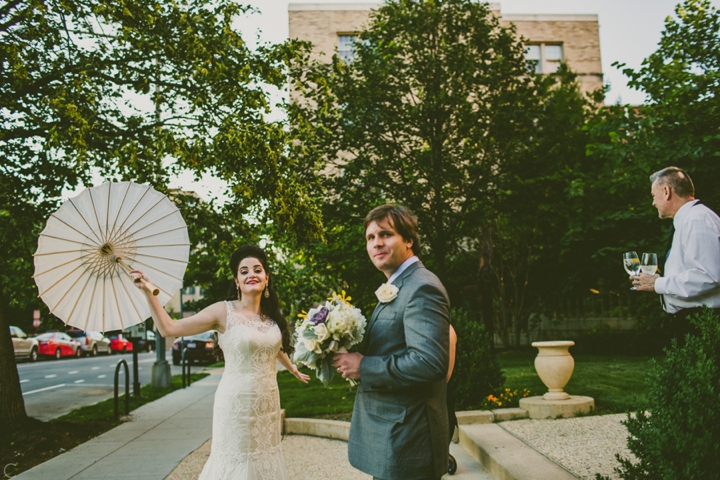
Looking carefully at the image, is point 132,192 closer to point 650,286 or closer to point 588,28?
point 650,286

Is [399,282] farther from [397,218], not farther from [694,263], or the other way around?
[694,263]

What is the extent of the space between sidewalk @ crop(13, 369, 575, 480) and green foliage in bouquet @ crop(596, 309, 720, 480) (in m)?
1.89

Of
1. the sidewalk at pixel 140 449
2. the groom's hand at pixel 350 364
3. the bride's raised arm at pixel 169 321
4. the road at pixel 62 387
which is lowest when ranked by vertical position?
the road at pixel 62 387

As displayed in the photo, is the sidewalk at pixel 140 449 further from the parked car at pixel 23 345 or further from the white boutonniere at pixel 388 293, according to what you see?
the parked car at pixel 23 345

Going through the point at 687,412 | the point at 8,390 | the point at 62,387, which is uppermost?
the point at 687,412

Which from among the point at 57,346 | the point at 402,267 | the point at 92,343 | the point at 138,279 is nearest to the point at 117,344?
the point at 92,343

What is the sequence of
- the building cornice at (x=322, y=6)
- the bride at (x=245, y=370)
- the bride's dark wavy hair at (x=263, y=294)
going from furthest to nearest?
the building cornice at (x=322, y=6), the bride's dark wavy hair at (x=263, y=294), the bride at (x=245, y=370)

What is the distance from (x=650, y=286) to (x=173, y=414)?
992cm

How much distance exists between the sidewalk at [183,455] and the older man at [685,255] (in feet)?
6.38

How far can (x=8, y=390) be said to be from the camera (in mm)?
8305

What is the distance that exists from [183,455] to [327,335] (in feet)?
18.9

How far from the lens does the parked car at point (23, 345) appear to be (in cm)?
2772

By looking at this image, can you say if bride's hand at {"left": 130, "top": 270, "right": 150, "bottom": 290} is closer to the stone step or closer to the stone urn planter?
the stone step

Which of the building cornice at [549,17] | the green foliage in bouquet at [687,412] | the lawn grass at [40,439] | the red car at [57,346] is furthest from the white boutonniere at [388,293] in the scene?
the building cornice at [549,17]
